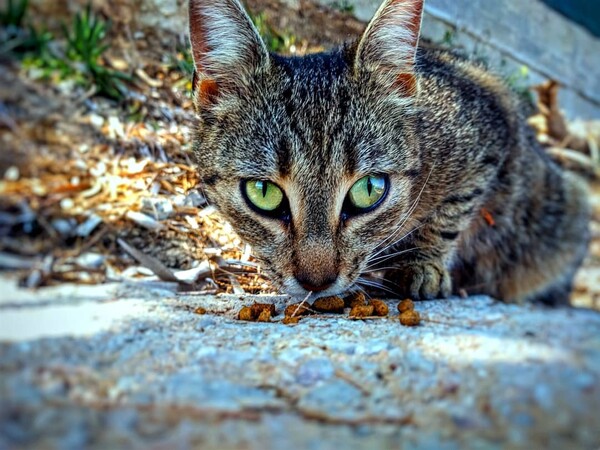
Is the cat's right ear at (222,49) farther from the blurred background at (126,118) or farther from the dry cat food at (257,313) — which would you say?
the dry cat food at (257,313)

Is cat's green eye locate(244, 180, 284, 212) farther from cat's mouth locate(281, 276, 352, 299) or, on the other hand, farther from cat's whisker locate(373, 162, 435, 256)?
cat's whisker locate(373, 162, 435, 256)

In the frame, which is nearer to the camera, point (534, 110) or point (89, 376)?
point (89, 376)

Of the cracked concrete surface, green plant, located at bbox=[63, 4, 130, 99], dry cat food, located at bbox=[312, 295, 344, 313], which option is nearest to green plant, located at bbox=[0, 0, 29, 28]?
green plant, located at bbox=[63, 4, 130, 99]

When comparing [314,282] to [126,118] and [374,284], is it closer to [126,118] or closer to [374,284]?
[374,284]

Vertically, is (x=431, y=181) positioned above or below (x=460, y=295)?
above

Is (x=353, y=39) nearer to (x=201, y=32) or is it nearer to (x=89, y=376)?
(x=201, y=32)

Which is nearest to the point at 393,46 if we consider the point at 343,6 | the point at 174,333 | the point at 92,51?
the point at 343,6

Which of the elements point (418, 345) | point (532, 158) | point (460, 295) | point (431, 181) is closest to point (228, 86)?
point (431, 181)
